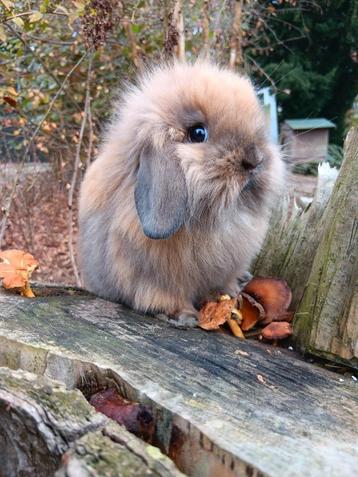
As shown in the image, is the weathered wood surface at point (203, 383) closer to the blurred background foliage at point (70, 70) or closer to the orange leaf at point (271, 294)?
the orange leaf at point (271, 294)

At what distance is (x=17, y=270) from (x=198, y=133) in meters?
0.90

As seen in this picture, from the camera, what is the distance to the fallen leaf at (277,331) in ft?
6.06

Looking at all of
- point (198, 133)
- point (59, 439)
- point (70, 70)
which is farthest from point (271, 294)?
point (70, 70)

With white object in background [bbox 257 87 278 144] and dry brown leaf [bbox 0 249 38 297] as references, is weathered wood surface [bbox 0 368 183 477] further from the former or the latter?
white object in background [bbox 257 87 278 144]

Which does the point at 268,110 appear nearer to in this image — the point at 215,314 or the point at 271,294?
the point at 271,294

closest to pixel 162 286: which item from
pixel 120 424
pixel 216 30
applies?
pixel 120 424

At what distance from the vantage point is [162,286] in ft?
6.26

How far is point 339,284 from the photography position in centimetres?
169

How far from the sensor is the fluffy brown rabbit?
5.56ft

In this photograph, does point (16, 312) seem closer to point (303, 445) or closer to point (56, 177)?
point (303, 445)

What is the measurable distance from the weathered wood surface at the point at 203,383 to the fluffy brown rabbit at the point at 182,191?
19 centimetres

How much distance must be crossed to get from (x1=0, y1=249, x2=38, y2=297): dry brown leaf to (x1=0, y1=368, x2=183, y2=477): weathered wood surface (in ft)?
2.47

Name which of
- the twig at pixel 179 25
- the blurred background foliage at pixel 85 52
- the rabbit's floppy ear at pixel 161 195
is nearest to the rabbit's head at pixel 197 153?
the rabbit's floppy ear at pixel 161 195

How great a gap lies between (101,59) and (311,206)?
3.42 metres
